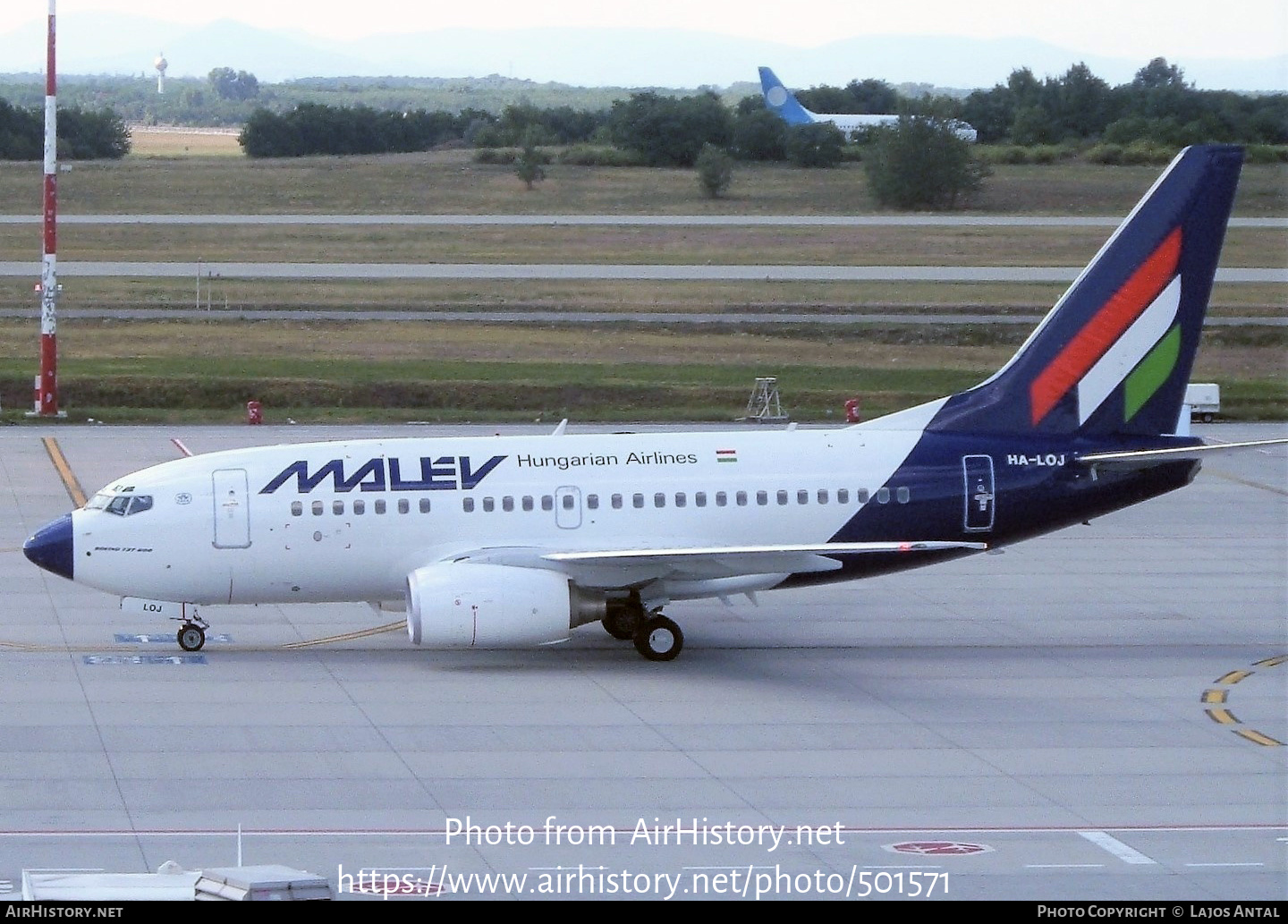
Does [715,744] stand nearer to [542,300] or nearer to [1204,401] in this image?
[1204,401]

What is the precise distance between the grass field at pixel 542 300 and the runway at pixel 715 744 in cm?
2208

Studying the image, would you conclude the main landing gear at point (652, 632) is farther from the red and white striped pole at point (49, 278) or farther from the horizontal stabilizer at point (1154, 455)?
the red and white striped pole at point (49, 278)

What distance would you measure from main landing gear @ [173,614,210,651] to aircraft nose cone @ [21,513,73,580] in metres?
1.81

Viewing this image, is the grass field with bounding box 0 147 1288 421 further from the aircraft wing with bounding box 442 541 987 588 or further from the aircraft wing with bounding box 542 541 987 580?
the aircraft wing with bounding box 542 541 987 580

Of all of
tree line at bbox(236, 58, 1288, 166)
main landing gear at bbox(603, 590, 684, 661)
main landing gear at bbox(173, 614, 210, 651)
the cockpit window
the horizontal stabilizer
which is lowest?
main landing gear at bbox(173, 614, 210, 651)

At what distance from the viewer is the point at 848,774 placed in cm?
2277

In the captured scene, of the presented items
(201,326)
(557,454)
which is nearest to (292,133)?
(201,326)

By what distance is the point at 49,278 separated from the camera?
5325 cm

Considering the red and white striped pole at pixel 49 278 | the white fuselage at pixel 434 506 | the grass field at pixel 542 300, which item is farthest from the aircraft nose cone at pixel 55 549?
the grass field at pixel 542 300

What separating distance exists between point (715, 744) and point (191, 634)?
364 inches

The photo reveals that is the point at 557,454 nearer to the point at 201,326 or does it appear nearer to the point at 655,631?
the point at 655,631

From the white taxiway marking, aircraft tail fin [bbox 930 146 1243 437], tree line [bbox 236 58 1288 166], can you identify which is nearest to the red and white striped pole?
aircraft tail fin [bbox 930 146 1243 437]

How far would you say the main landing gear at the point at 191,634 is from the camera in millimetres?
28953

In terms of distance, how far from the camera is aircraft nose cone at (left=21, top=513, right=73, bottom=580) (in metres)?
28.5
